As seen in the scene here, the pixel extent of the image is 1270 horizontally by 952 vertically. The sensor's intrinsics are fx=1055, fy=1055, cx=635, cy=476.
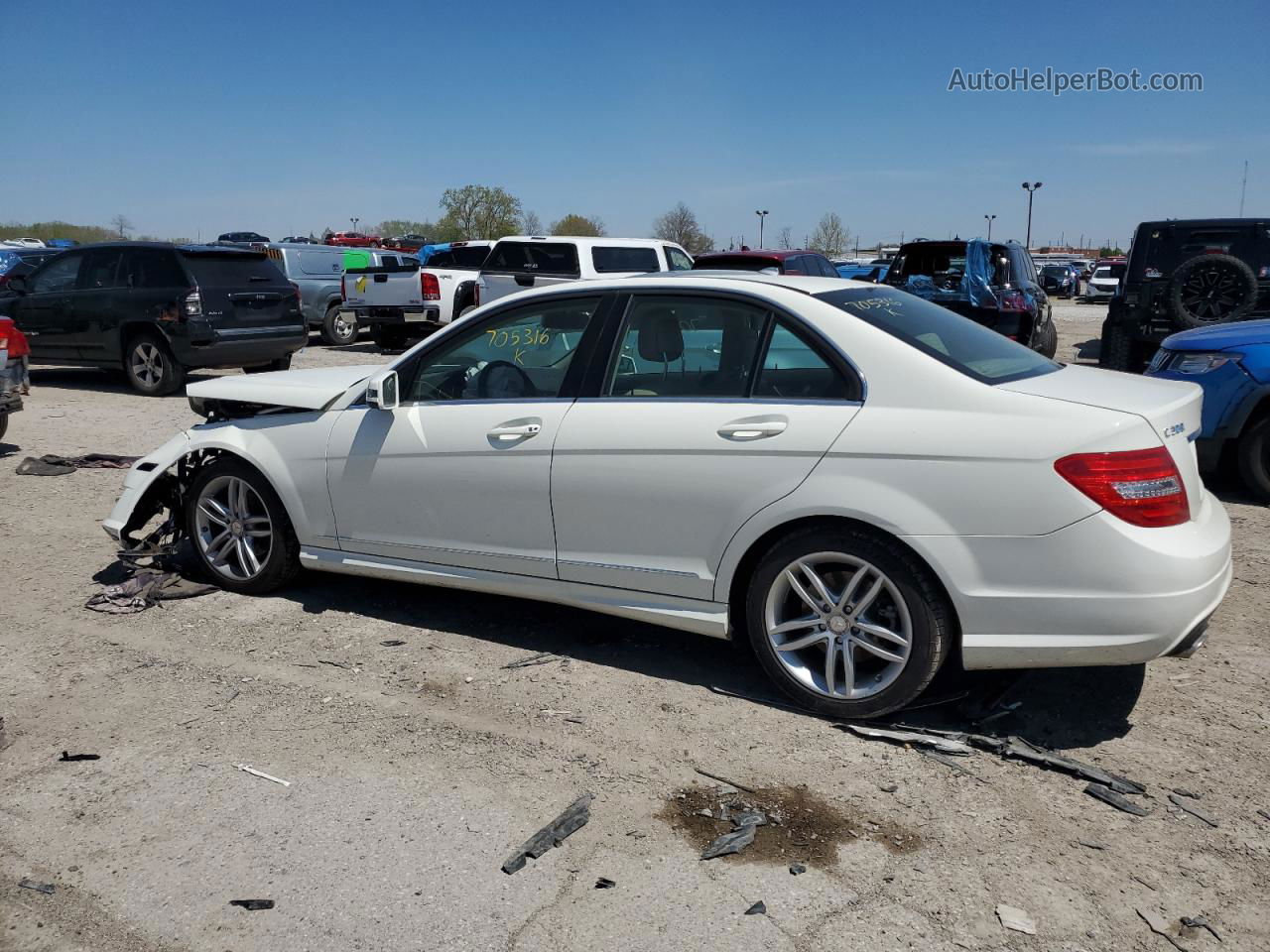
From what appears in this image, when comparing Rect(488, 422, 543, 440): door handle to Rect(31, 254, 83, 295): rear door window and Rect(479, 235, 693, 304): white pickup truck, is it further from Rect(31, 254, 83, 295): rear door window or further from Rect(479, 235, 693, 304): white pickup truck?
Rect(31, 254, 83, 295): rear door window

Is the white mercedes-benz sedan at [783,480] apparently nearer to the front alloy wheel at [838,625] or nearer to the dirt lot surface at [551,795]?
the front alloy wheel at [838,625]

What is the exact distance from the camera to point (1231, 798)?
3348mm

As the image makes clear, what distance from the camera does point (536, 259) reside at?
15.2 m

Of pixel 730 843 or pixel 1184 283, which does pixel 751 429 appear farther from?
pixel 1184 283

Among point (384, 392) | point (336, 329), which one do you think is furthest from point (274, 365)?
point (384, 392)

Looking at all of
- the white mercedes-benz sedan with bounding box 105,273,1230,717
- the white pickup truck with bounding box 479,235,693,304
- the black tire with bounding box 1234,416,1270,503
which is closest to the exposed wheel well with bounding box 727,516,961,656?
the white mercedes-benz sedan with bounding box 105,273,1230,717

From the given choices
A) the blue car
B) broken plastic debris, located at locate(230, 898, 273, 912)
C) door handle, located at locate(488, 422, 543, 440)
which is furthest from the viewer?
the blue car

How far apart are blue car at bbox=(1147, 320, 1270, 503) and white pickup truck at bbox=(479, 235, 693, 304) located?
829cm

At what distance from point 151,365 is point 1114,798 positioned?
12.1 meters

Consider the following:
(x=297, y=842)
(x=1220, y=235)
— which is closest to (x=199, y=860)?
(x=297, y=842)

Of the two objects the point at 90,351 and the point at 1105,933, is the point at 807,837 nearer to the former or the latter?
the point at 1105,933

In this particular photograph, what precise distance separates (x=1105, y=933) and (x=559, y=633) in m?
2.67

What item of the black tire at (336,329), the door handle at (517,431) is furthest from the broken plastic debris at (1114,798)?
the black tire at (336,329)

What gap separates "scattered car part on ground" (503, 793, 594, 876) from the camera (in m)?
3.04
